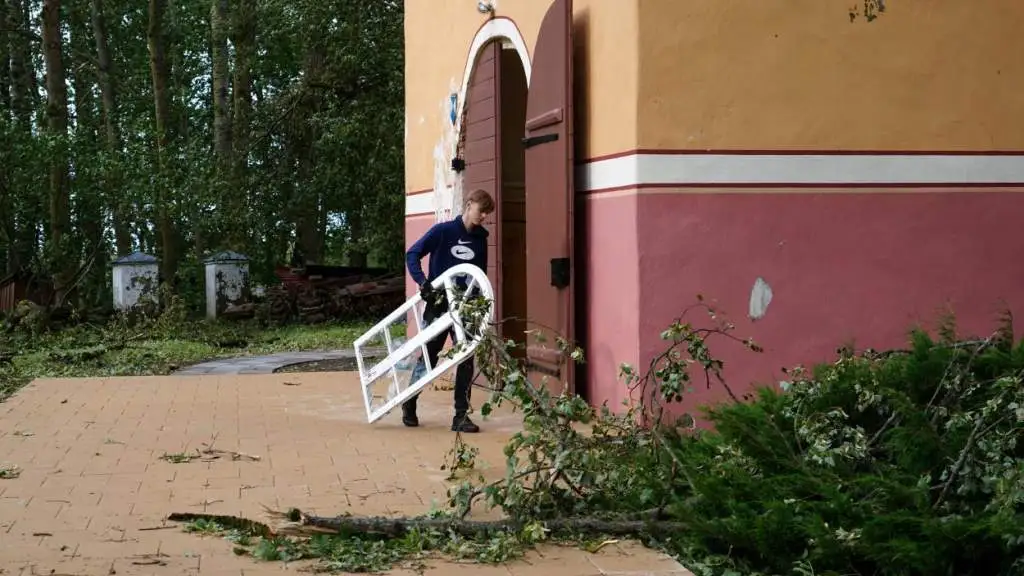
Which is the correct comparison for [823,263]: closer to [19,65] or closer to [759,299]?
[759,299]

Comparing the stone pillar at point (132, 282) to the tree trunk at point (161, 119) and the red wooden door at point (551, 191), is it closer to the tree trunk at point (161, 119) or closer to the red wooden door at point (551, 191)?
the tree trunk at point (161, 119)

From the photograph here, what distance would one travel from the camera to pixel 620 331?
888 cm

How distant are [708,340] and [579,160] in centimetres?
170

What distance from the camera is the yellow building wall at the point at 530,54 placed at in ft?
28.7

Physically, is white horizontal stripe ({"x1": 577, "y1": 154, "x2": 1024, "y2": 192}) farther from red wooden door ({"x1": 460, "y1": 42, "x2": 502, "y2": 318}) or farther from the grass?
the grass

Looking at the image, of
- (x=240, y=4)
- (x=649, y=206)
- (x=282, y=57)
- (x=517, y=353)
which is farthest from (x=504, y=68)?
(x=282, y=57)

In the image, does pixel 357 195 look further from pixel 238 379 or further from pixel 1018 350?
pixel 1018 350

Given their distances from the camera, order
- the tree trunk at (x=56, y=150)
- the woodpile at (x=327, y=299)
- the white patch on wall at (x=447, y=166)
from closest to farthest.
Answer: the white patch on wall at (x=447, y=166), the tree trunk at (x=56, y=150), the woodpile at (x=327, y=299)

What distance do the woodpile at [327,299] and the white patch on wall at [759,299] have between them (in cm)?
1415

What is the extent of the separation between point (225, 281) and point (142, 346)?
589cm

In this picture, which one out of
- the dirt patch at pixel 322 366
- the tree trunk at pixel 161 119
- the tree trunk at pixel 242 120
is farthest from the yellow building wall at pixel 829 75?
the tree trunk at pixel 242 120

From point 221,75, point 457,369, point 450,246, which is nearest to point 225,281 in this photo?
point 221,75

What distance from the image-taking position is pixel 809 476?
5.41 meters

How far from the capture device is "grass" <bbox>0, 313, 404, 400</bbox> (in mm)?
14430
